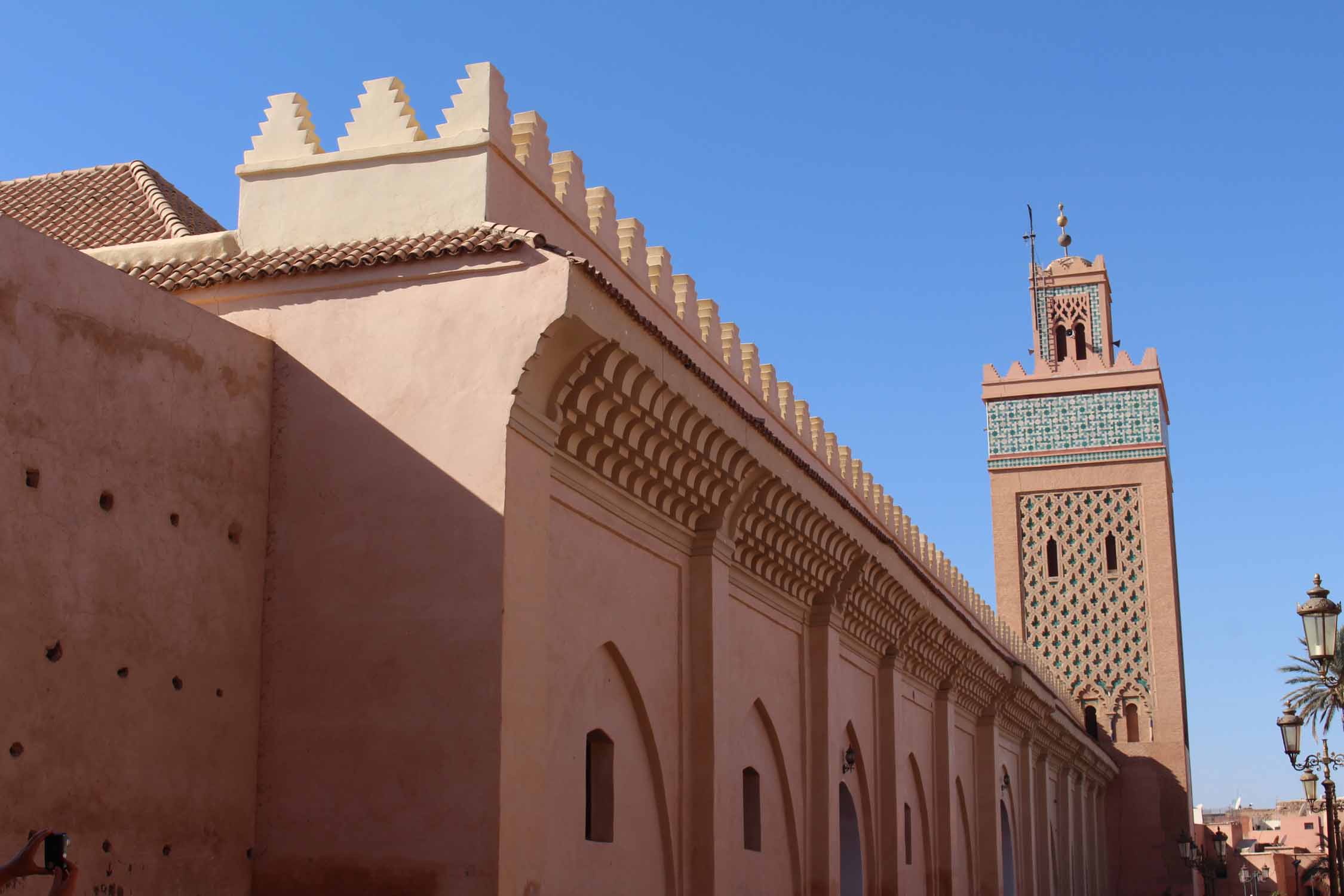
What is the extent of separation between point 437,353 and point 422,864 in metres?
2.05

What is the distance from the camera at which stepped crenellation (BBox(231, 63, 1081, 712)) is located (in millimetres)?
6973

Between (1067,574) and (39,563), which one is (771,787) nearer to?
(39,563)

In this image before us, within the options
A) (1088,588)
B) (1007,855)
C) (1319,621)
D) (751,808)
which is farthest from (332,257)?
(1088,588)

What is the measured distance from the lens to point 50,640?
17.8 feet

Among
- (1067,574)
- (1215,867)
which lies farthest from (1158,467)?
(1215,867)

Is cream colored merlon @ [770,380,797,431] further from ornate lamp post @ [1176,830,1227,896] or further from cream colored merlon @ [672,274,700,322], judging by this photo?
ornate lamp post @ [1176,830,1227,896]

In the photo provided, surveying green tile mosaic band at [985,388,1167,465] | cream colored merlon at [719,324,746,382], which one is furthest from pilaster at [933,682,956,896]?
green tile mosaic band at [985,388,1167,465]

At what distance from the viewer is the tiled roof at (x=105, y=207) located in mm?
8148

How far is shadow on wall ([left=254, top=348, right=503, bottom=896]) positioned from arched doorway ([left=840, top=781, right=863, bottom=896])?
254 inches

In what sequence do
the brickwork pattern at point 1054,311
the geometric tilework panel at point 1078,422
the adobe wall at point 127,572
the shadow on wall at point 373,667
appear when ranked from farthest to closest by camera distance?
the brickwork pattern at point 1054,311
the geometric tilework panel at point 1078,422
the shadow on wall at point 373,667
the adobe wall at point 127,572

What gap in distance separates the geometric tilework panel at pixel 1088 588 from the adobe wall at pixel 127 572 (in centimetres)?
2250

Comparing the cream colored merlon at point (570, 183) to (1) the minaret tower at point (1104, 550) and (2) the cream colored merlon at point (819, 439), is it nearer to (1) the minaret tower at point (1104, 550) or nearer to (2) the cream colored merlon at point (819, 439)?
(2) the cream colored merlon at point (819, 439)

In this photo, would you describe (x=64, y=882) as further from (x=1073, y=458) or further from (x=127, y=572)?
(x=1073, y=458)

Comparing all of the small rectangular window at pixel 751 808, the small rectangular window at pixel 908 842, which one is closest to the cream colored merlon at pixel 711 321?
the small rectangular window at pixel 751 808
